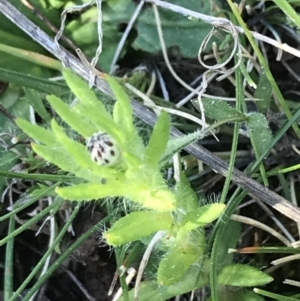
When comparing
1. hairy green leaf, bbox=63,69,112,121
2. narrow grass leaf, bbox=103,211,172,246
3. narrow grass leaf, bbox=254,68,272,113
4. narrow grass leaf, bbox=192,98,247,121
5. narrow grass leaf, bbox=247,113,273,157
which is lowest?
narrow grass leaf, bbox=247,113,273,157

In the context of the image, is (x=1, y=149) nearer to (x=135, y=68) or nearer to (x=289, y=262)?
(x=135, y=68)

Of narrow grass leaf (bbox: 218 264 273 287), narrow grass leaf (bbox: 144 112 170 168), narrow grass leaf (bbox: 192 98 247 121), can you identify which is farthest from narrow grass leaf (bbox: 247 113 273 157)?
narrow grass leaf (bbox: 144 112 170 168)

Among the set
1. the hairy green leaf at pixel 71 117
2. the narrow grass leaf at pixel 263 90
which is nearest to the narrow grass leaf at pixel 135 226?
the hairy green leaf at pixel 71 117

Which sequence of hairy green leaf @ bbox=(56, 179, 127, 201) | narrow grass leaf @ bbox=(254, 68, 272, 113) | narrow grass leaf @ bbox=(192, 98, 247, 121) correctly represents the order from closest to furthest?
hairy green leaf @ bbox=(56, 179, 127, 201)
narrow grass leaf @ bbox=(192, 98, 247, 121)
narrow grass leaf @ bbox=(254, 68, 272, 113)

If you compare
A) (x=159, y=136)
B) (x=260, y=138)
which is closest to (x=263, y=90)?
(x=260, y=138)

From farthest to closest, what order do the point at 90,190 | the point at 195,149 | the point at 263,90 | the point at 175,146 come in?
the point at 263,90 < the point at 195,149 < the point at 175,146 < the point at 90,190

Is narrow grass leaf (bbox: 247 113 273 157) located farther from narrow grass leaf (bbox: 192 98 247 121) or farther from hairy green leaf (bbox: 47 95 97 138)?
hairy green leaf (bbox: 47 95 97 138)

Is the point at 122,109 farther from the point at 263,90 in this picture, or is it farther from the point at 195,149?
the point at 263,90
